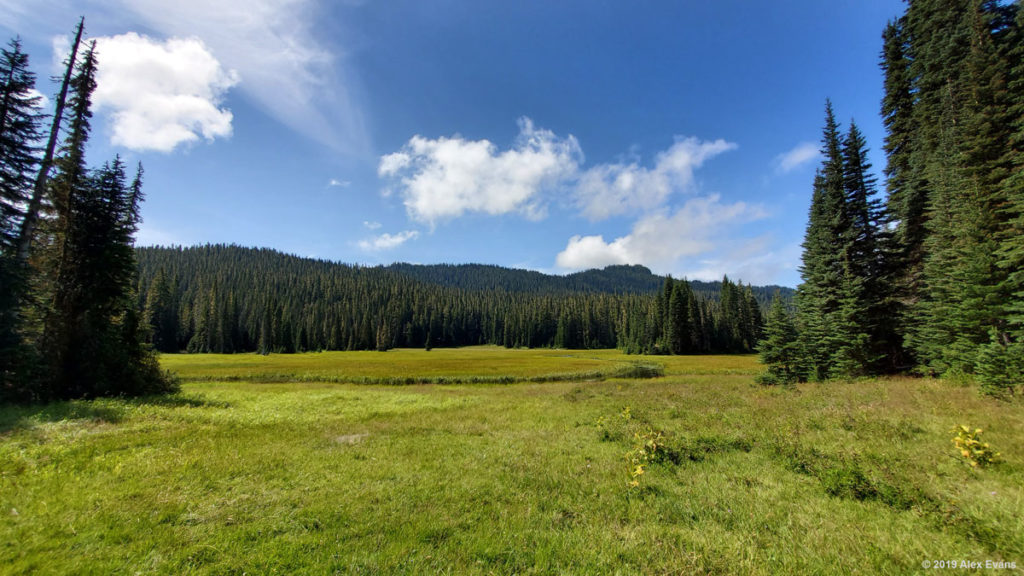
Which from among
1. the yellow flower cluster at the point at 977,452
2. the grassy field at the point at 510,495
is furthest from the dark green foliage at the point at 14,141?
the yellow flower cluster at the point at 977,452

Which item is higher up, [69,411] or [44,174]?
[44,174]

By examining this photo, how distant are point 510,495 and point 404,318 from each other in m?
151

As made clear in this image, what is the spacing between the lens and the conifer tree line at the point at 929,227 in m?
19.3

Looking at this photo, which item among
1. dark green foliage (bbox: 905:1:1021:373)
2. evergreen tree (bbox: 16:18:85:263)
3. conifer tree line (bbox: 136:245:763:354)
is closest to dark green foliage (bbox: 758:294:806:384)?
dark green foliage (bbox: 905:1:1021:373)

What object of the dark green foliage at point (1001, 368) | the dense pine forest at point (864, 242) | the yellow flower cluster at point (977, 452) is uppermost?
the dense pine forest at point (864, 242)

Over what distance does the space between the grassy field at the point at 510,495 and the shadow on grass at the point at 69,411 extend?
0.15 metres

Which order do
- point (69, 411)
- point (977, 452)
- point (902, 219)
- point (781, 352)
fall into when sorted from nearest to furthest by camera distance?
1. point (977, 452)
2. point (69, 411)
3. point (902, 219)
4. point (781, 352)

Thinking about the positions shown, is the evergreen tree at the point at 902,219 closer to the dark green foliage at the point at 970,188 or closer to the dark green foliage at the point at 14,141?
the dark green foliage at the point at 970,188

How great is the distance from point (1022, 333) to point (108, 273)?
1941 inches

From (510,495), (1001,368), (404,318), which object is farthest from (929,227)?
(404,318)

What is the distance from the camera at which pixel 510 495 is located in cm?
915

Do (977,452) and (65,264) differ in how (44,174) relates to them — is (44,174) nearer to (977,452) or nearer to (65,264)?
(65,264)

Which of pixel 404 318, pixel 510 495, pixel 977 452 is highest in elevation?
pixel 404 318

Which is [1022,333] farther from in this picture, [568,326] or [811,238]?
[568,326]
